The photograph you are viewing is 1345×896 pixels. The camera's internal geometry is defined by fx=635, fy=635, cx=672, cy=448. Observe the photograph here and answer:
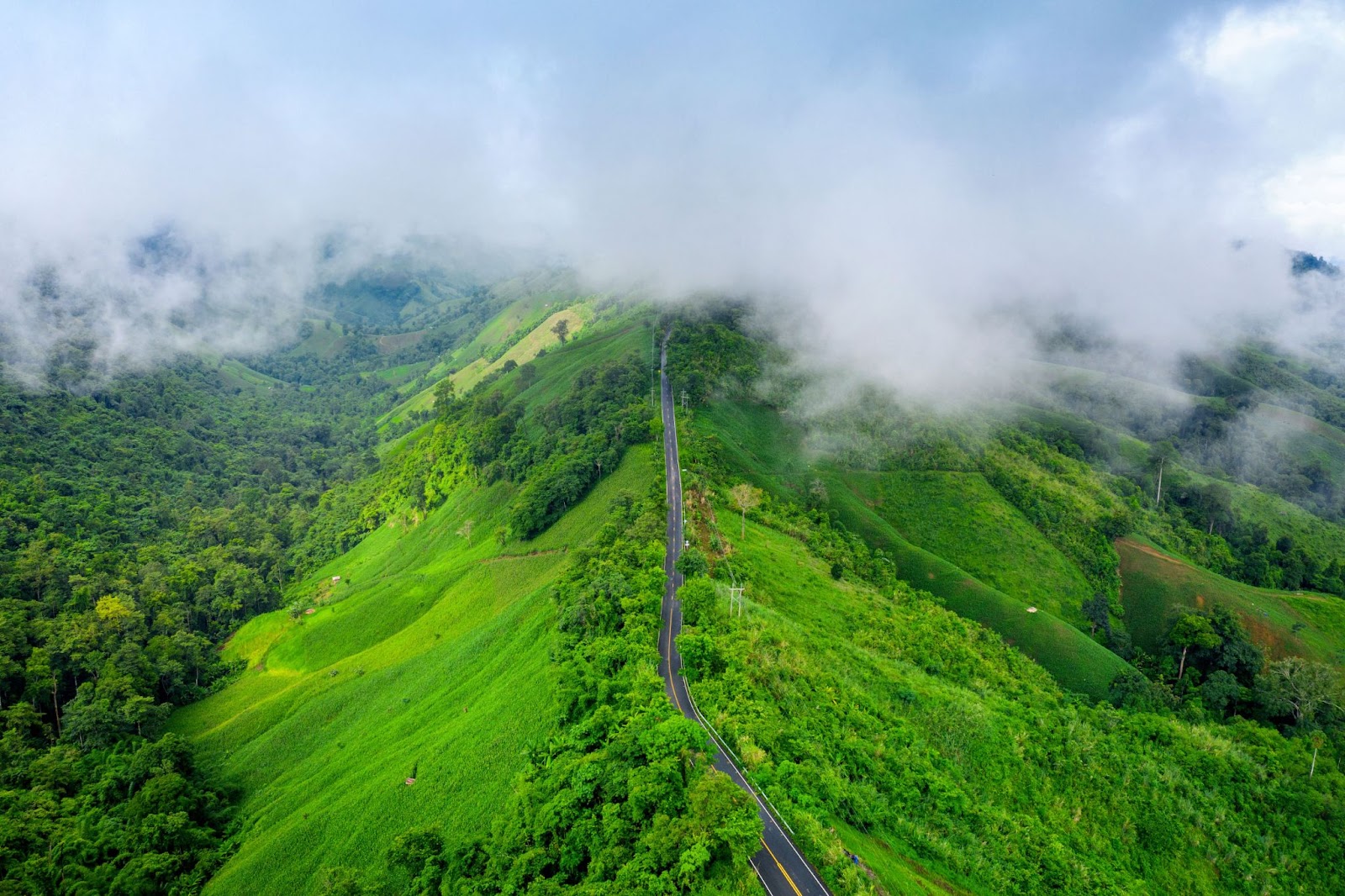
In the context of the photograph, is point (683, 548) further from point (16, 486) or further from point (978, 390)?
point (16, 486)

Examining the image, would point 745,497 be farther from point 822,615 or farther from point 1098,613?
point 1098,613

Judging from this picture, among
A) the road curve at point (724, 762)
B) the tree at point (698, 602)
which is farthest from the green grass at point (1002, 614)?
the tree at point (698, 602)

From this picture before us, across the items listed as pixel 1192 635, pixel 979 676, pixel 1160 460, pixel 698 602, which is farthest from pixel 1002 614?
pixel 1160 460

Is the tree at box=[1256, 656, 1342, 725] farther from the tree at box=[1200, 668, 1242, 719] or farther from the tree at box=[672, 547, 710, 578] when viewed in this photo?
the tree at box=[672, 547, 710, 578]

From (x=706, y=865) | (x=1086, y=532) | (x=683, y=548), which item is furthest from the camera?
(x=1086, y=532)

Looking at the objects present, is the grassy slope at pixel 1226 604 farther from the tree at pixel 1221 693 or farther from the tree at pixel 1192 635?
the tree at pixel 1221 693

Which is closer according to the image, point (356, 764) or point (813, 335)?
point (356, 764)

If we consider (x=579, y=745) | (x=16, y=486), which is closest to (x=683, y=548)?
(x=579, y=745)
